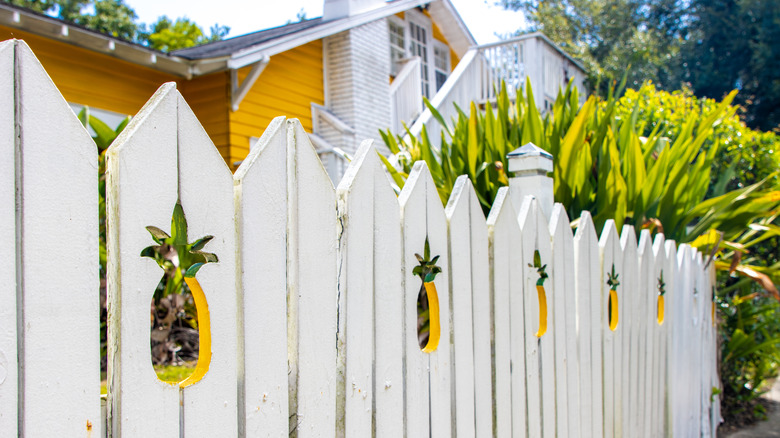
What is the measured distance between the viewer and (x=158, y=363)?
3893 millimetres

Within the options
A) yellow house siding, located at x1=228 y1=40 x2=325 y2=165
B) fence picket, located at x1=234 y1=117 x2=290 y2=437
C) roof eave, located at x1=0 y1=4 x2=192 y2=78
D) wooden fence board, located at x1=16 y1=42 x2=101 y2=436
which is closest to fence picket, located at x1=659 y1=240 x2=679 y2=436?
fence picket, located at x1=234 y1=117 x2=290 y2=437

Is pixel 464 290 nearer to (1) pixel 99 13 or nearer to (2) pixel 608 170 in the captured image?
(2) pixel 608 170

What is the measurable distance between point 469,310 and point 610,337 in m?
1.20

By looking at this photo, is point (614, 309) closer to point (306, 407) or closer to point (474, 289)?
point (474, 289)

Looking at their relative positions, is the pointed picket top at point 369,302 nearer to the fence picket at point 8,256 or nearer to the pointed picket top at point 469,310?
the pointed picket top at point 469,310

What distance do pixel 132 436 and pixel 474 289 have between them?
1021 mm

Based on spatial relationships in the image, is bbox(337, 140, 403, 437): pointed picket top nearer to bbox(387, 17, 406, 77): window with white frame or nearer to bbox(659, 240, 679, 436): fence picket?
bbox(659, 240, 679, 436): fence picket

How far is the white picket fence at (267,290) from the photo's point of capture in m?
0.83

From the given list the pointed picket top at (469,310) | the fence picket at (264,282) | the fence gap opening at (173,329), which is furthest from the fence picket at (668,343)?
the fence picket at (264,282)

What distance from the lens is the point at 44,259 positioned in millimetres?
836

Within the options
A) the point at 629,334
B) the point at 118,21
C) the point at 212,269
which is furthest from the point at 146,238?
the point at 118,21

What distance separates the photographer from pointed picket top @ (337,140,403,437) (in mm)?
1312

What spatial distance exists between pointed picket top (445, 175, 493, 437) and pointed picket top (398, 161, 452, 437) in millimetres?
40

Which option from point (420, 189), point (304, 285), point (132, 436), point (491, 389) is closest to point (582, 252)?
point (491, 389)
